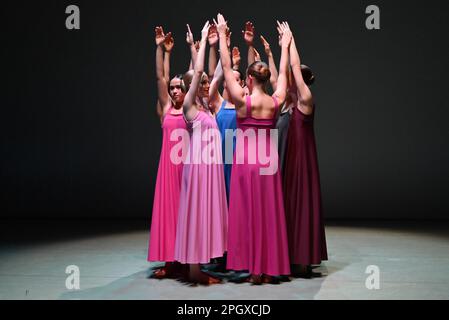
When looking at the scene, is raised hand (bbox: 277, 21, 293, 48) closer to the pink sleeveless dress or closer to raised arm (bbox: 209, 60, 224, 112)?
raised arm (bbox: 209, 60, 224, 112)

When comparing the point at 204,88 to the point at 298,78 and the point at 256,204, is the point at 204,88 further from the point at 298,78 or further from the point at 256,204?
the point at 256,204

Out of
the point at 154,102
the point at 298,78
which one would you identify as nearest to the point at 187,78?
the point at 298,78

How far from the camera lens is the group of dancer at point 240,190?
387 centimetres

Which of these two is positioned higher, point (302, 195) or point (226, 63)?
point (226, 63)

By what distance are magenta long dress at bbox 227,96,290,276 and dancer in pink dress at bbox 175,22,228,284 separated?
0.38 ft

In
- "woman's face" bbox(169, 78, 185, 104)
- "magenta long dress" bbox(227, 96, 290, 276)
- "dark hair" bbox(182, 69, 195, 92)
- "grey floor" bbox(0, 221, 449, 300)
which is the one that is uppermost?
"dark hair" bbox(182, 69, 195, 92)

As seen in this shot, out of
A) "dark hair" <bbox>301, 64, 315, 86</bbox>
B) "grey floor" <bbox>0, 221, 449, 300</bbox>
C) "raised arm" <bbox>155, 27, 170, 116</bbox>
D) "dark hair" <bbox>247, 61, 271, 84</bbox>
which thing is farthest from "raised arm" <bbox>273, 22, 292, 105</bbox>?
"grey floor" <bbox>0, 221, 449, 300</bbox>

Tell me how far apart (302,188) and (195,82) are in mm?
1170

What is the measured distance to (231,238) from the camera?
390cm

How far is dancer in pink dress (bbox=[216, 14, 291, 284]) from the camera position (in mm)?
3875

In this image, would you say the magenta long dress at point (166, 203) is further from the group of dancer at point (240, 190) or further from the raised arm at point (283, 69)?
the raised arm at point (283, 69)

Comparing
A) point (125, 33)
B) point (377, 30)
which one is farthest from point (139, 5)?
point (377, 30)

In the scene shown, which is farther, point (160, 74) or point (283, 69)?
point (160, 74)

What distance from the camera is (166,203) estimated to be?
13.9 ft
